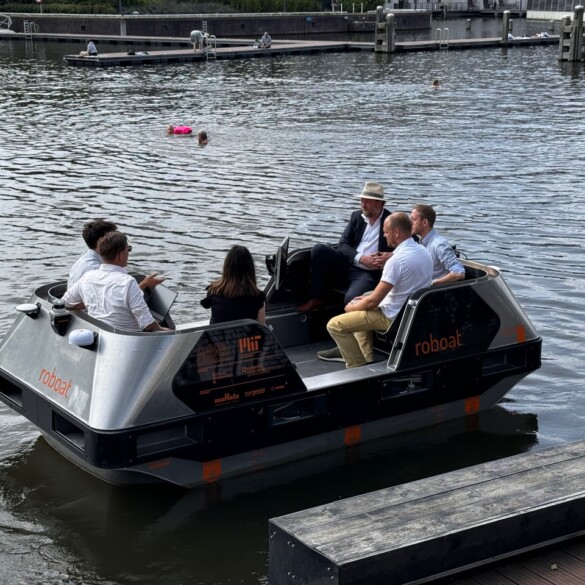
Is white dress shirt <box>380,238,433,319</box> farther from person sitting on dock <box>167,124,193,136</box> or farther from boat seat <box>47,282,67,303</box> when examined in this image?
person sitting on dock <box>167,124,193,136</box>

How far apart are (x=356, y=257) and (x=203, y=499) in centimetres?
271

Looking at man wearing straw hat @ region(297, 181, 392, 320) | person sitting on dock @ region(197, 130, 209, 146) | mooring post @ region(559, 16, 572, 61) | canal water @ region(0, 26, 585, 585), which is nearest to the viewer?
canal water @ region(0, 26, 585, 585)

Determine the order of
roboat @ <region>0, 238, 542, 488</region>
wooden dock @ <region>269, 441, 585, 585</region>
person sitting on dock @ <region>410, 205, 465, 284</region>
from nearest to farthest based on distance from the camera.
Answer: wooden dock @ <region>269, 441, 585, 585</region> < roboat @ <region>0, 238, 542, 488</region> < person sitting on dock @ <region>410, 205, 465, 284</region>

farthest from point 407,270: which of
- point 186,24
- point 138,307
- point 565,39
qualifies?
point 186,24

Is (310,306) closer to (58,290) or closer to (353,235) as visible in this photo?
(353,235)

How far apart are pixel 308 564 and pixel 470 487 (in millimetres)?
1111

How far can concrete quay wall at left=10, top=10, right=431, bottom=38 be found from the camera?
70.3 metres

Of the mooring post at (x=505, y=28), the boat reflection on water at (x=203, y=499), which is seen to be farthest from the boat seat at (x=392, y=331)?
the mooring post at (x=505, y=28)

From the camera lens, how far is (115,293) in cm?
787

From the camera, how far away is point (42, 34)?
224ft

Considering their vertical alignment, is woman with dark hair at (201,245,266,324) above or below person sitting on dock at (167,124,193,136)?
above

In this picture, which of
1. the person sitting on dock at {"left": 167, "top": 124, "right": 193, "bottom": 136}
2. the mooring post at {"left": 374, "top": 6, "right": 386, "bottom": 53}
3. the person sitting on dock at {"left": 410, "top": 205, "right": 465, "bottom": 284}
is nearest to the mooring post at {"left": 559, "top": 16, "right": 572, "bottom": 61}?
the mooring post at {"left": 374, "top": 6, "right": 386, "bottom": 53}

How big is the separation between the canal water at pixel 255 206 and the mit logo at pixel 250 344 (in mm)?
1077

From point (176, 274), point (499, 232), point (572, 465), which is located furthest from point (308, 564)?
point (499, 232)
